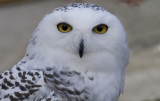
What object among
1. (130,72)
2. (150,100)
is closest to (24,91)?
(150,100)

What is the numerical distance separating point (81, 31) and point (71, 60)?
21cm

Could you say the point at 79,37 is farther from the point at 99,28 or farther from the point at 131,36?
the point at 131,36

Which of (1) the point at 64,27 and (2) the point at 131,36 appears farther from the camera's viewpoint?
(2) the point at 131,36

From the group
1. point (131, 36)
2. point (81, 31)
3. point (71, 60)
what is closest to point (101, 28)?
point (81, 31)

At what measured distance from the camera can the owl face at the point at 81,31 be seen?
2.05 m

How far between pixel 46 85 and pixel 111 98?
1.43ft

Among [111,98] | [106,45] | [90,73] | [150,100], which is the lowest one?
[150,100]

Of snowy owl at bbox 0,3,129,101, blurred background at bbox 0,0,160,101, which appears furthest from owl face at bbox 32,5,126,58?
blurred background at bbox 0,0,160,101

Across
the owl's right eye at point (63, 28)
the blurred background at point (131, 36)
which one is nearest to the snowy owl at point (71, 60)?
the owl's right eye at point (63, 28)

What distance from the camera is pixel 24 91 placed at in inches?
79.1

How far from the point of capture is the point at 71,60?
215 centimetres

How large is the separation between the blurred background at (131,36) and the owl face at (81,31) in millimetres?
2629

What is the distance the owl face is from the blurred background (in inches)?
104

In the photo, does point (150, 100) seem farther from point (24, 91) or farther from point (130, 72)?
point (24, 91)
